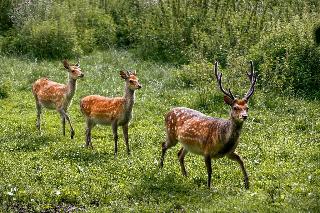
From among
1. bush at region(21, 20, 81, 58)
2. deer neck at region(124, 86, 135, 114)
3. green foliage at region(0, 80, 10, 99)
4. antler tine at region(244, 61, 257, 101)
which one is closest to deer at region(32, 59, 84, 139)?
deer neck at region(124, 86, 135, 114)

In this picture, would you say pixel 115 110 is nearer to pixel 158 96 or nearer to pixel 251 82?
pixel 251 82

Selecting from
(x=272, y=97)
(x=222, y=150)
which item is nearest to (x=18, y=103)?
(x=272, y=97)

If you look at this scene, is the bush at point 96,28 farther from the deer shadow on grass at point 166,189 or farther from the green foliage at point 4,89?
the deer shadow on grass at point 166,189

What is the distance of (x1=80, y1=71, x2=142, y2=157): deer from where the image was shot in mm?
12641

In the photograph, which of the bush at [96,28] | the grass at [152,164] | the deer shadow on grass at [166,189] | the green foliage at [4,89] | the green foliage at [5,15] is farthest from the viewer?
the green foliage at [5,15]

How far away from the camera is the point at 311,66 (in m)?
17.1

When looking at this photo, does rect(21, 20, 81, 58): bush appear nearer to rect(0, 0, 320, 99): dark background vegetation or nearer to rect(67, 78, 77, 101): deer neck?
rect(0, 0, 320, 99): dark background vegetation

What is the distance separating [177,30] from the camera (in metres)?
21.6

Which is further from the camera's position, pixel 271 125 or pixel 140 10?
pixel 140 10

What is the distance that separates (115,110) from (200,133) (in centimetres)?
279

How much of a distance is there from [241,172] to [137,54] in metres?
11.1

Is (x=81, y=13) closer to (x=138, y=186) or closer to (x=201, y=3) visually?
(x=201, y=3)

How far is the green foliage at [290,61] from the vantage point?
16.7 metres

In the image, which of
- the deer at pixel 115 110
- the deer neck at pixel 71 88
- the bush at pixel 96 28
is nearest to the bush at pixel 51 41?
the bush at pixel 96 28
